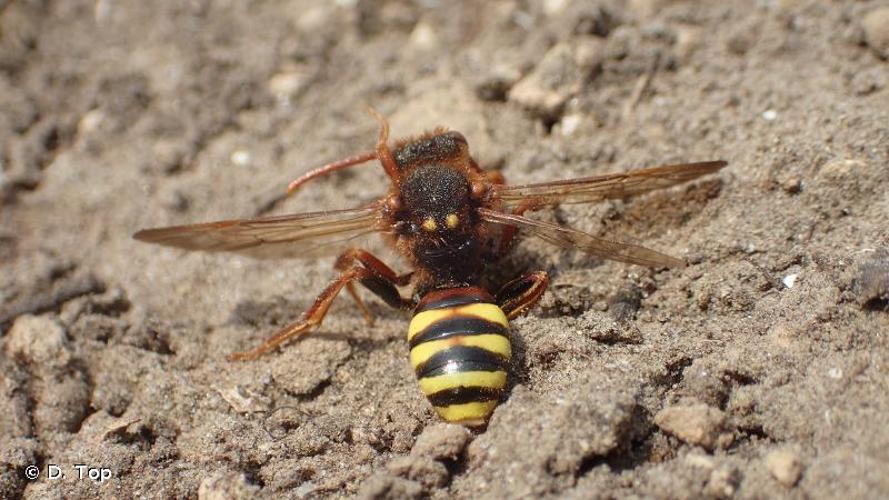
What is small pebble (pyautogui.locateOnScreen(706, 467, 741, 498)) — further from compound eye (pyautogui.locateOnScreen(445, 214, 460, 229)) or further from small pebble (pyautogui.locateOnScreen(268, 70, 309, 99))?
small pebble (pyautogui.locateOnScreen(268, 70, 309, 99))

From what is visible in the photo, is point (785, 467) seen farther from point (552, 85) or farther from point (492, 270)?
point (552, 85)

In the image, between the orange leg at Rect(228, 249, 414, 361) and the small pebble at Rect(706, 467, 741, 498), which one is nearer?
the small pebble at Rect(706, 467, 741, 498)

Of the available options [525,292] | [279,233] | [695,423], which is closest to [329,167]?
[279,233]

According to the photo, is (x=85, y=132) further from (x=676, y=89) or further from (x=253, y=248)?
(x=676, y=89)

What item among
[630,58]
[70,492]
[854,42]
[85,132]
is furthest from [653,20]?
[70,492]

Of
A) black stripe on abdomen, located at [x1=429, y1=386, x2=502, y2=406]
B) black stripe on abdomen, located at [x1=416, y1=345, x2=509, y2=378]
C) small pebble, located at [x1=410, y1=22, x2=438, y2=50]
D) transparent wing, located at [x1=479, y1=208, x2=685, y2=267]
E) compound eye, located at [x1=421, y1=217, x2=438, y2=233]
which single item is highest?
small pebble, located at [x1=410, y1=22, x2=438, y2=50]

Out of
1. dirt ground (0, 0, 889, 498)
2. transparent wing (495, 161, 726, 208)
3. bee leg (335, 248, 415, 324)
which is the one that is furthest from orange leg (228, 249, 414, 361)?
transparent wing (495, 161, 726, 208)

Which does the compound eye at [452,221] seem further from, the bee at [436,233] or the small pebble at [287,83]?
the small pebble at [287,83]
